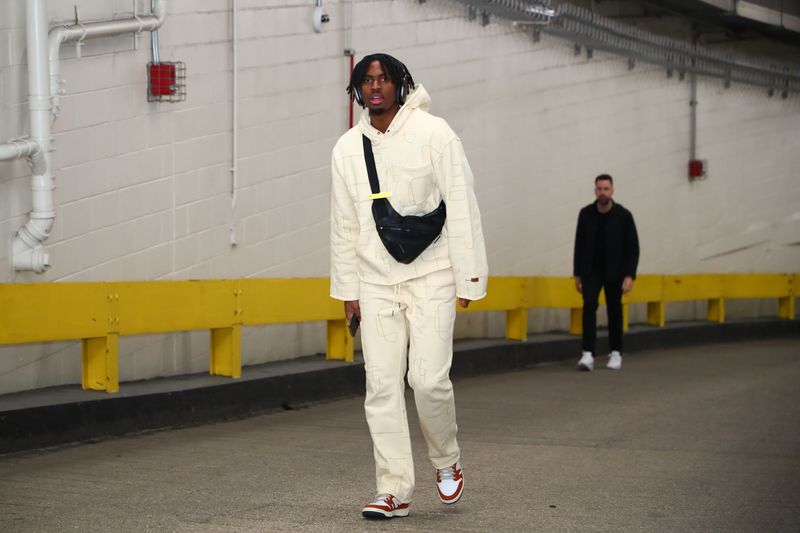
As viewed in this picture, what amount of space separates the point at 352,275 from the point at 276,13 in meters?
5.36

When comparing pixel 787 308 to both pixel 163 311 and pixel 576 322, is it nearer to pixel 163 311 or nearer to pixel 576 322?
pixel 576 322

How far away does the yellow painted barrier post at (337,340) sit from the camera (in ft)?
38.0

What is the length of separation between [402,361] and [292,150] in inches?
219

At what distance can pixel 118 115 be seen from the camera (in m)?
9.77

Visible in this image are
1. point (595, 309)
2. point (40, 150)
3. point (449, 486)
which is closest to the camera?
point (449, 486)

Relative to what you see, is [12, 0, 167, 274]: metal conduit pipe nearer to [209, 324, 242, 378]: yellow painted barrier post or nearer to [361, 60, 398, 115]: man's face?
[209, 324, 242, 378]: yellow painted barrier post

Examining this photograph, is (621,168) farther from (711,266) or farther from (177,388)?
(177,388)

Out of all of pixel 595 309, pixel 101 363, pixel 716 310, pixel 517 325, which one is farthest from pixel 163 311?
pixel 716 310

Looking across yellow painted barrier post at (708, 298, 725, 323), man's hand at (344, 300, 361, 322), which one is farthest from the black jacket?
man's hand at (344, 300, 361, 322)

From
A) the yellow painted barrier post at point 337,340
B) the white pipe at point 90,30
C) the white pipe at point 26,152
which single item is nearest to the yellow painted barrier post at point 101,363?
the white pipe at point 26,152

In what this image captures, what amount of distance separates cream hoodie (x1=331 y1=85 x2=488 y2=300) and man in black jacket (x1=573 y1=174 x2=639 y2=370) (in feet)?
24.8

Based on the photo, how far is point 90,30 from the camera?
917 centimetres

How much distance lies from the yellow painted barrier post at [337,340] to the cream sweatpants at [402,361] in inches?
202

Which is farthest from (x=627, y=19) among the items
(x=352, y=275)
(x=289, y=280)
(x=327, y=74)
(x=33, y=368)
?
(x=352, y=275)
